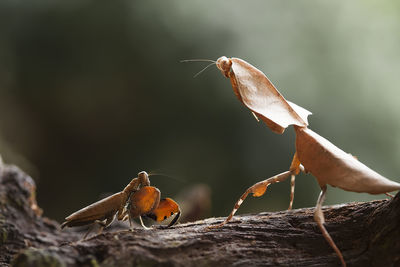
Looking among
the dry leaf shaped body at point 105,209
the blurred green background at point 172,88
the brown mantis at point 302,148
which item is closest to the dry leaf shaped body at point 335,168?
the brown mantis at point 302,148

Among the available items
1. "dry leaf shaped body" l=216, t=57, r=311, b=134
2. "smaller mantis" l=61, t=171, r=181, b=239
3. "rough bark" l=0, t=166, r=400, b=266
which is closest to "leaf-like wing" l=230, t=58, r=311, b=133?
"dry leaf shaped body" l=216, t=57, r=311, b=134

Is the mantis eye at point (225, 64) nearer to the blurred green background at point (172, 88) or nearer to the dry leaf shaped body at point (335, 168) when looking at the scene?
the dry leaf shaped body at point (335, 168)

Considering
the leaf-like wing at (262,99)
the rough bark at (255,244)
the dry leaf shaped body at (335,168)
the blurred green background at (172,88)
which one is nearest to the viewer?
the rough bark at (255,244)

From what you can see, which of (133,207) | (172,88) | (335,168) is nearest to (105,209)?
(133,207)

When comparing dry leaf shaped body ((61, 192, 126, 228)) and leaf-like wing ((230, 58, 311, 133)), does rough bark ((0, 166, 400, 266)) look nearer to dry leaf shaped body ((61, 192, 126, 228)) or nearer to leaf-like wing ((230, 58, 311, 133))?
dry leaf shaped body ((61, 192, 126, 228))

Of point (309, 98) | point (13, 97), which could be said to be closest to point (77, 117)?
point (13, 97)

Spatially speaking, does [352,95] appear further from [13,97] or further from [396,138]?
[13,97]

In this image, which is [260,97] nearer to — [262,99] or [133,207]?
[262,99]
